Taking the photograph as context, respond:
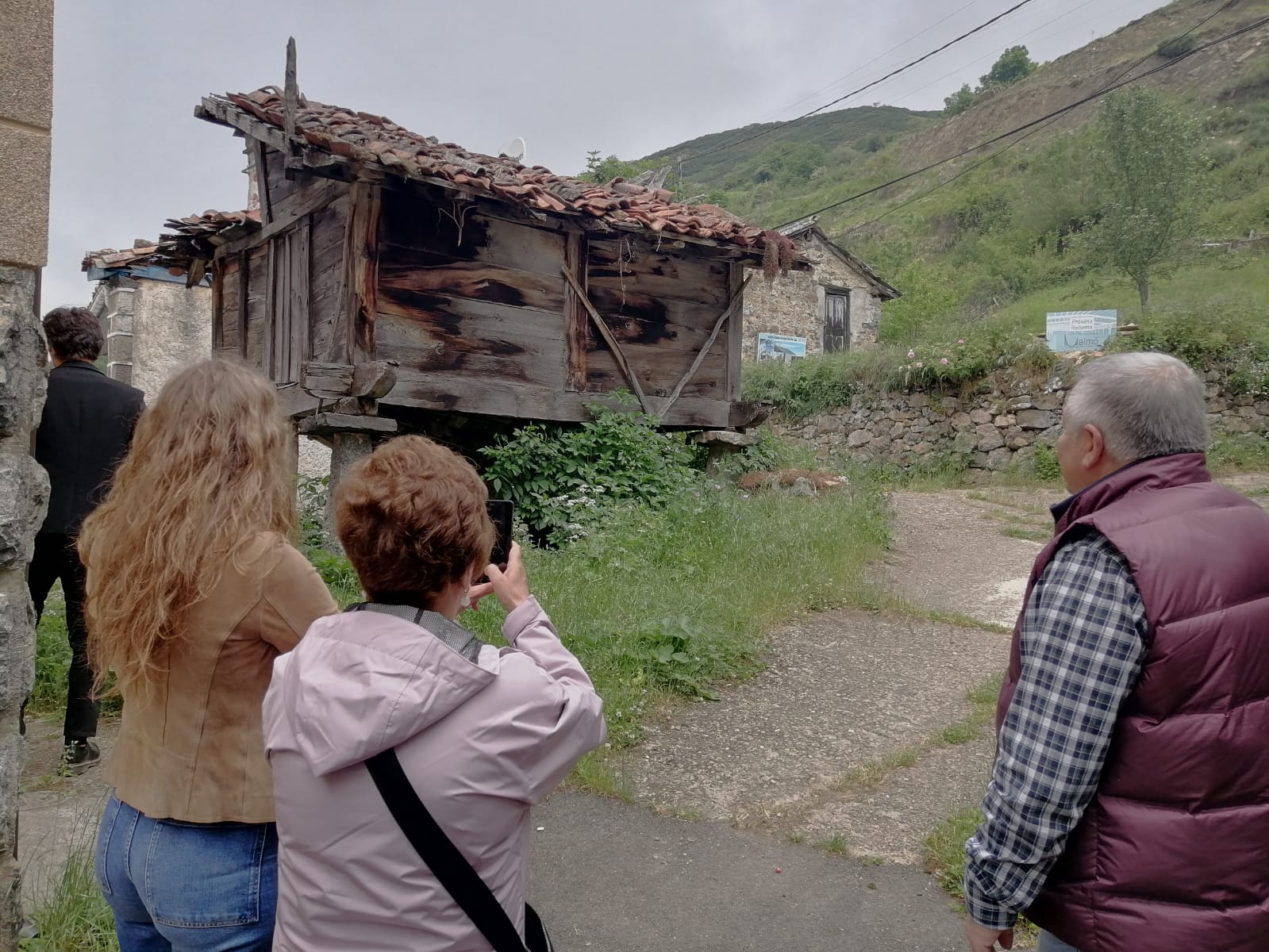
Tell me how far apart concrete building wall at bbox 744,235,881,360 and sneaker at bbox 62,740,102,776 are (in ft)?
65.4

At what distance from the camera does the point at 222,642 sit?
1.56 m

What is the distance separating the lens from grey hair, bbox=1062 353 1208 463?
1.61 m

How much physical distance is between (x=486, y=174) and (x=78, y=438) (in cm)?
492

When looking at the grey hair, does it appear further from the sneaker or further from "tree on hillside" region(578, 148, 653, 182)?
"tree on hillside" region(578, 148, 653, 182)

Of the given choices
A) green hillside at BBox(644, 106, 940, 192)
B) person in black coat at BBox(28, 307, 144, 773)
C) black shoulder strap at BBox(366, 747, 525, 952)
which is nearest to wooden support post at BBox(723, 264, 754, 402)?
person in black coat at BBox(28, 307, 144, 773)

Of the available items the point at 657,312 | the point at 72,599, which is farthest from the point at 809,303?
the point at 72,599

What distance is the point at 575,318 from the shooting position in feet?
30.0

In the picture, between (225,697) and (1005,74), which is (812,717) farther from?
(1005,74)

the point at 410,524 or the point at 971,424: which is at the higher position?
the point at 971,424

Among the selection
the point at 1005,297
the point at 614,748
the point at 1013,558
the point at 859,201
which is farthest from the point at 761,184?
the point at 614,748

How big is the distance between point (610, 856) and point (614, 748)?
88 cm

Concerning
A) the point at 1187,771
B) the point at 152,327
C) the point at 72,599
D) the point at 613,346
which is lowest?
the point at 72,599

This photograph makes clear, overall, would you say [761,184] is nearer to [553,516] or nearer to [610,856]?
[553,516]

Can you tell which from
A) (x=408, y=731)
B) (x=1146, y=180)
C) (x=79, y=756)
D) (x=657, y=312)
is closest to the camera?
(x=408, y=731)
